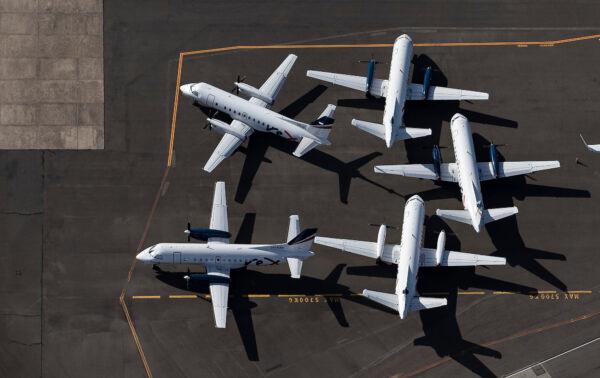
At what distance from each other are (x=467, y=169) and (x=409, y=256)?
9599 mm

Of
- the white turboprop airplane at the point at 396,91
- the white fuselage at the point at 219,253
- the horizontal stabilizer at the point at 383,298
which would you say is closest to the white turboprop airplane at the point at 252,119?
the white turboprop airplane at the point at 396,91

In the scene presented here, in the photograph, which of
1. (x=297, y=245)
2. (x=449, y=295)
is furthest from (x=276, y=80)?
(x=449, y=295)

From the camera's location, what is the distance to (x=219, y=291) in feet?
217

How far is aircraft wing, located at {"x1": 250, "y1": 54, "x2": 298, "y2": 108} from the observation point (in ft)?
229

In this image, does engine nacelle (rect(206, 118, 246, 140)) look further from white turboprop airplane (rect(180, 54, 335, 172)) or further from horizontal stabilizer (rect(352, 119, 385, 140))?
horizontal stabilizer (rect(352, 119, 385, 140))

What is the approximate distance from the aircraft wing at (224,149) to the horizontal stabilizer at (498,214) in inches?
913

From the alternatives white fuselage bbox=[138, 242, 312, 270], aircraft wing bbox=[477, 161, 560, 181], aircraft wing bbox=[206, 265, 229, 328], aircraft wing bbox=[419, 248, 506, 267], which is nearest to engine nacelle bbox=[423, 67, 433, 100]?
aircraft wing bbox=[477, 161, 560, 181]

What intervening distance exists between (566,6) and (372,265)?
105 feet

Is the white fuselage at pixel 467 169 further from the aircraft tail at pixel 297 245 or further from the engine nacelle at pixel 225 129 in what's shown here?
the engine nacelle at pixel 225 129

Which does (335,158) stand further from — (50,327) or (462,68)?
(50,327)

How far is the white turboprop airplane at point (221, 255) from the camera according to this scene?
216ft

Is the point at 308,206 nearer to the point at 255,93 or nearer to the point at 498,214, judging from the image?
the point at 255,93

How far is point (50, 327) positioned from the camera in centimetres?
6788

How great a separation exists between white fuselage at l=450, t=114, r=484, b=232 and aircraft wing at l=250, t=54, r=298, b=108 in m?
16.4
